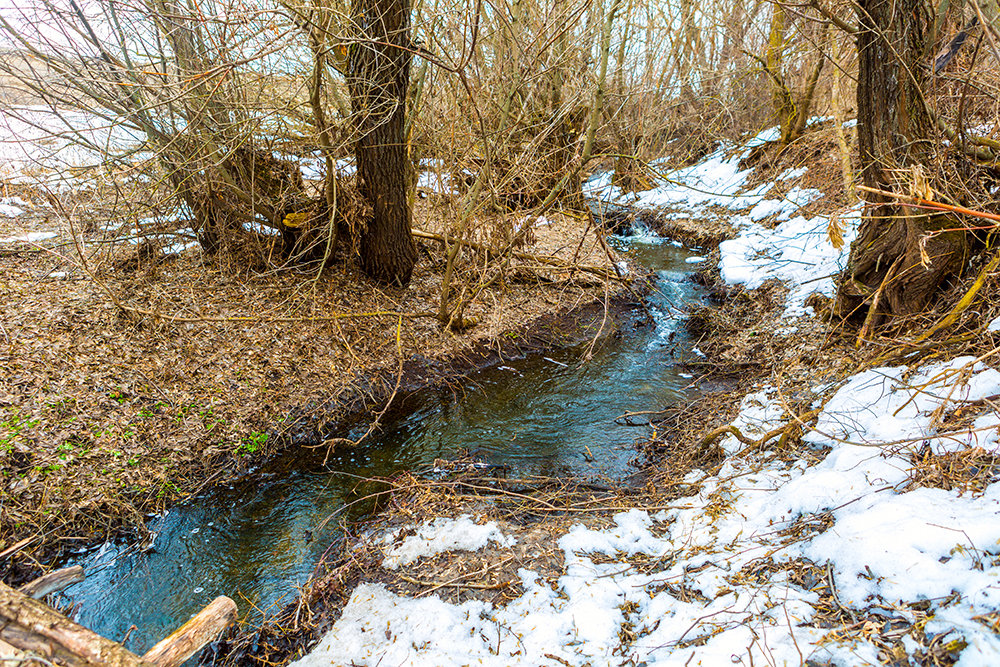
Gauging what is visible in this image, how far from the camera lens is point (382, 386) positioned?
682cm

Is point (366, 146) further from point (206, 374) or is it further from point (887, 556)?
point (887, 556)

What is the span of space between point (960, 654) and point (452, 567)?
283 centimetres

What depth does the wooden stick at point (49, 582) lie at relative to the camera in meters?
3.13

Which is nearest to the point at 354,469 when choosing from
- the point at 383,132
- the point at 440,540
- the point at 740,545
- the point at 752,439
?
the point at 440,540

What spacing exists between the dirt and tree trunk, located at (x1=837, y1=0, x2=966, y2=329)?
301 cm

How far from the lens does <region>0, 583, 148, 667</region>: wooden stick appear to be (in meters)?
2.48

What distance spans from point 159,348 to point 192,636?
4.34 m

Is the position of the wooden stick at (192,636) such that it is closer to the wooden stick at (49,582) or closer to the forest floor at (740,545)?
the forest floor at (740,545)

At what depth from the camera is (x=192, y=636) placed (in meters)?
2.79

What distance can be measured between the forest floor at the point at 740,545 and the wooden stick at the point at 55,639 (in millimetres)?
1102

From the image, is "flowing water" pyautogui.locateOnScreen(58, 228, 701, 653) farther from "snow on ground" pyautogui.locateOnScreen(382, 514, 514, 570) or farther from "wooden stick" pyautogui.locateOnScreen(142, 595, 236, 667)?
"wooden stick" pyautogui.locateOnScreen(142, 595, 236, 667)

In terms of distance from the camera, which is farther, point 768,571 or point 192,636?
point 768,571

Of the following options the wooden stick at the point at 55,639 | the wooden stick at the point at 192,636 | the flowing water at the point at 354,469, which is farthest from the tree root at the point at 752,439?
the wooden stick at the point at 55,639

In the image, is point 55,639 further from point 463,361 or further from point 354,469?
point 463,361
